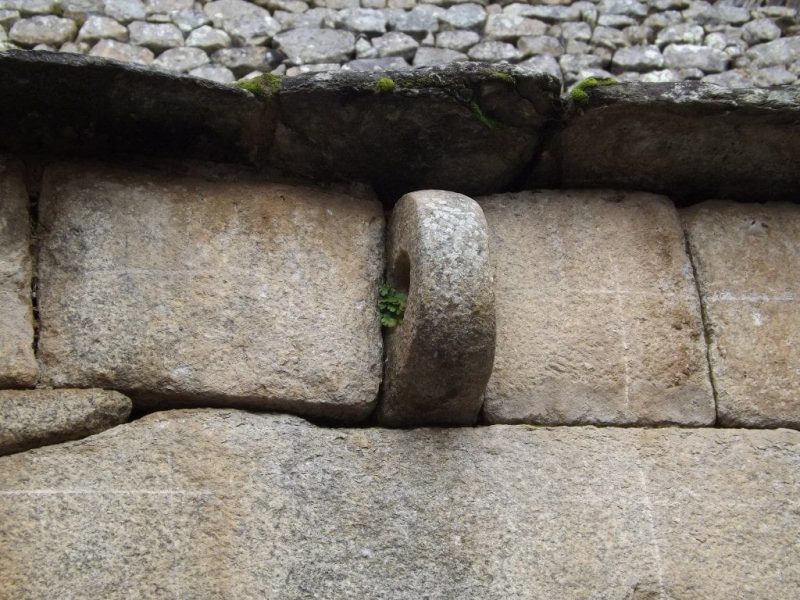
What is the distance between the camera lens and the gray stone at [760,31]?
13.7 feet

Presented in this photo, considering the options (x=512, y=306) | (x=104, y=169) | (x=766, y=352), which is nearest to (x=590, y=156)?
(x=512, y=306)

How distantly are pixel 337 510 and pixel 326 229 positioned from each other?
846 millimetres

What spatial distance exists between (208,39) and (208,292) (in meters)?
1.52

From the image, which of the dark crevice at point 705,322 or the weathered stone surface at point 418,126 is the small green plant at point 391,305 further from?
the dark crevice at point 705,322

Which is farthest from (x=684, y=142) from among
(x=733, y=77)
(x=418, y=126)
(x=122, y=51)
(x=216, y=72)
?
(x=122, y=51)

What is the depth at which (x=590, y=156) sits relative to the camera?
9.73 feet

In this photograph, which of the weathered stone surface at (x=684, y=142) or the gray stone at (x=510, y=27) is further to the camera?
the gray stone at (x=510, y=27)

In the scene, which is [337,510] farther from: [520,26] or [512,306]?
[520,26]

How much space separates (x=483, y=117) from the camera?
2.76 m

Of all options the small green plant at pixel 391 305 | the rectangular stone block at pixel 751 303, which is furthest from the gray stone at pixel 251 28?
the rectangular stone block at pixel 751 303

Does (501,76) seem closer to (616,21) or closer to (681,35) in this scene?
(616,21)

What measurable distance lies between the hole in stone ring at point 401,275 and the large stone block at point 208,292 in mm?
55

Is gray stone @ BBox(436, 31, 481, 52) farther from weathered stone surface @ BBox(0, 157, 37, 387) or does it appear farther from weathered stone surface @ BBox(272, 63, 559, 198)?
weathered stone surface @ BBox(0, 157, 37, 387)

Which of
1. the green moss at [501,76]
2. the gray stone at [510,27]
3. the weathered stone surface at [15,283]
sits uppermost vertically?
the gray stone at [510,27]
